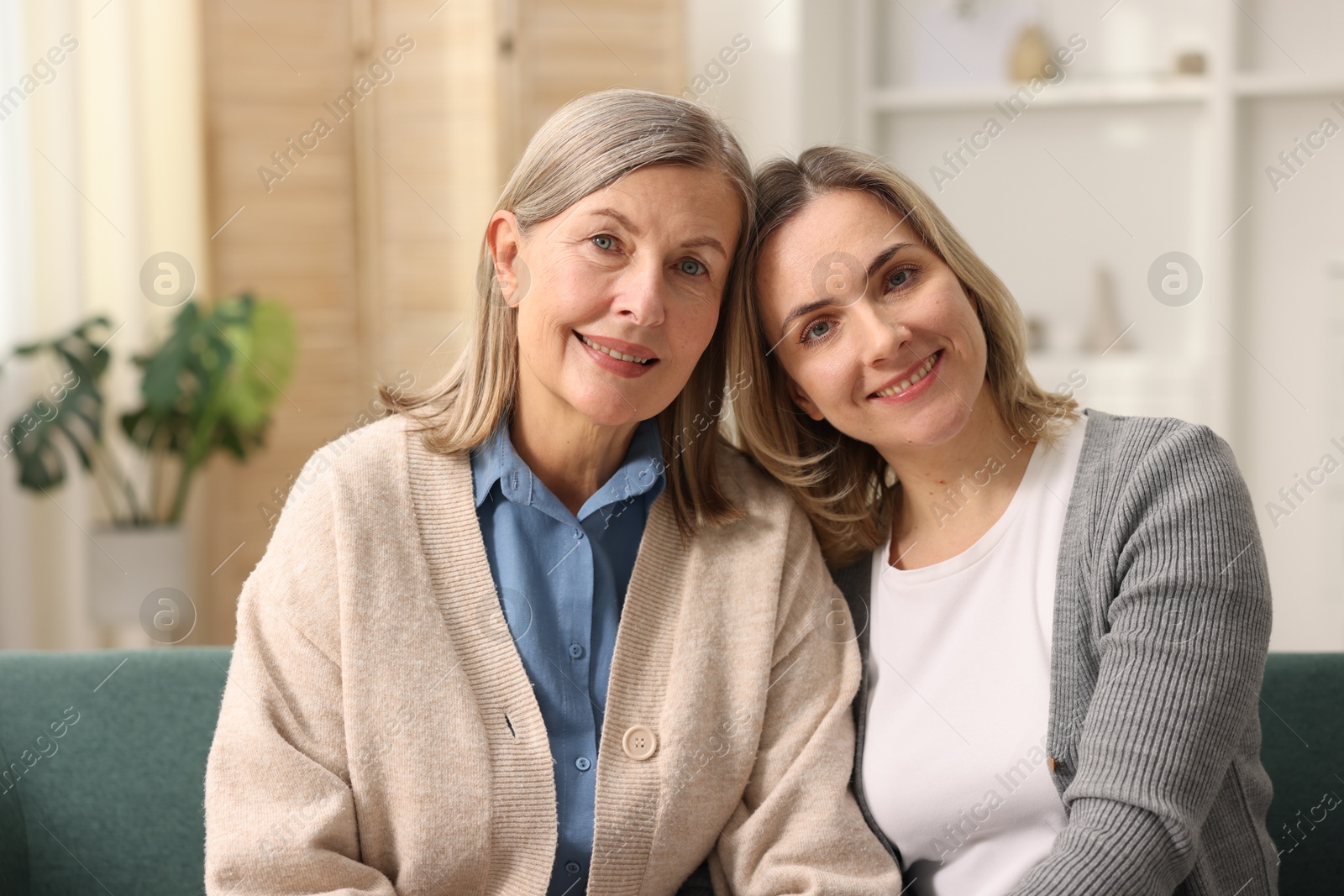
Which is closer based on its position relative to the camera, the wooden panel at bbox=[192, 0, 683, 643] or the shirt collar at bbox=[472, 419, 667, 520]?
the shirt collar at bbox=[472, 419, 667, 520]

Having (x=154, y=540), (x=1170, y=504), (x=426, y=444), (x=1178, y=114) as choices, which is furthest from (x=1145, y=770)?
(x=1178, y=114)

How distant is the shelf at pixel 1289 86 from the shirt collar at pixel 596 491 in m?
3.16

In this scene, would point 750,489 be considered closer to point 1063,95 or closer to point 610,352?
point 610,352

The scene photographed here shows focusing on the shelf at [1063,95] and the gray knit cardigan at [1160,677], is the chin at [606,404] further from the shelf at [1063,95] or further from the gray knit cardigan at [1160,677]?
the shelf at [1063,95]

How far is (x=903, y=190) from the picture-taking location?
1.45 meters

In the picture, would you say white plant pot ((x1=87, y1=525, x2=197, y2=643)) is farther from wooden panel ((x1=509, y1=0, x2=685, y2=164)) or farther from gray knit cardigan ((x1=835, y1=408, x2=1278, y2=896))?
gray knit cardigan ((x1=835, y1=408, x2=1278, y2=896))

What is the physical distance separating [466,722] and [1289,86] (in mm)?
3580

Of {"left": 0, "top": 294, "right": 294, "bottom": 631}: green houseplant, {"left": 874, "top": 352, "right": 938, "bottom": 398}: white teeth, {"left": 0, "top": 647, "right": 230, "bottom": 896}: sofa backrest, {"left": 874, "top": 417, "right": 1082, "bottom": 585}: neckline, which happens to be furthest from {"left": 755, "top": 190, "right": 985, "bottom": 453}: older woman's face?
{"left": 0, "top": 294, "right": 294, "bottom": 631}: green houseplant

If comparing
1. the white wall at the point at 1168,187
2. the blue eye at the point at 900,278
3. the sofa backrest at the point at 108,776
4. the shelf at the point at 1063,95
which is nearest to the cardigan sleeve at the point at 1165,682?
the blue eye at the point at 900,278

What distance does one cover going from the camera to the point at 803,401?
1.55 metres

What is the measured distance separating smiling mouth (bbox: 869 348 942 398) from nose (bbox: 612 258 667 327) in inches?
11.4

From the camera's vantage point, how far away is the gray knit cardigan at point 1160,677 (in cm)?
119

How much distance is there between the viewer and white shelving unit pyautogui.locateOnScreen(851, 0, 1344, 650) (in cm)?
392

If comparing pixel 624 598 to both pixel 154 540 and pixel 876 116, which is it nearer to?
pixel 154 540
